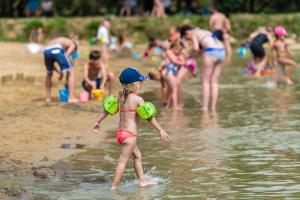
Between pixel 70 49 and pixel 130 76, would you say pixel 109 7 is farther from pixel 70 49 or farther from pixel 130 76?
pixel 130 76

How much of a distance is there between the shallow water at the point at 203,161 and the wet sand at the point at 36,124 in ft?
1.00

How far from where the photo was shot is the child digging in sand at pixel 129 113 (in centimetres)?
865

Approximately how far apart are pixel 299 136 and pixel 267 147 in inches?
37.2

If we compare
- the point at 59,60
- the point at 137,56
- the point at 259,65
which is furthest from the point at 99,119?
the point at 137,56

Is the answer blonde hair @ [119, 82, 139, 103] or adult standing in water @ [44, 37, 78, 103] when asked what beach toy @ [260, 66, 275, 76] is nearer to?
adult standing in water @ [44, 37, 78, 103]

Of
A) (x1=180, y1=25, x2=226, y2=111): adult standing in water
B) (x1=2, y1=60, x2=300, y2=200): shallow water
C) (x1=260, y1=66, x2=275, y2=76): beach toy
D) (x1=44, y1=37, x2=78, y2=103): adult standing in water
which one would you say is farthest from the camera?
(x1=260, y1=66, x2=275, y2=76): beach toy

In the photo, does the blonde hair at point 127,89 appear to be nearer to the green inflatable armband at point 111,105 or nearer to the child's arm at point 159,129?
the green inflatable armband at point 111,105

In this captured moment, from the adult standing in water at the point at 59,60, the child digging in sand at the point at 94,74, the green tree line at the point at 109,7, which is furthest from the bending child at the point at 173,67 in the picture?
the green tree line at the point at 109,7

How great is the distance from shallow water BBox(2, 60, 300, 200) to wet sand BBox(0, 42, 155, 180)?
1.00 ft

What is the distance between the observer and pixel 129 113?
8742 millimetres

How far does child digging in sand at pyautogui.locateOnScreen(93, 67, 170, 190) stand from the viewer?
8.65 meters

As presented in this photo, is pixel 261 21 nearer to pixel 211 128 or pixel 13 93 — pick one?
pixel 13 93

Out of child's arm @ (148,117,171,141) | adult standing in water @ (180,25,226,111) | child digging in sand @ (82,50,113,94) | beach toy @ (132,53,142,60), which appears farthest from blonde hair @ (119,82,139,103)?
beach toy @ (132,53,142,60)

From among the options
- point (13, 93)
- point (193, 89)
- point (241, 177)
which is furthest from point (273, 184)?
point (193, 89)
